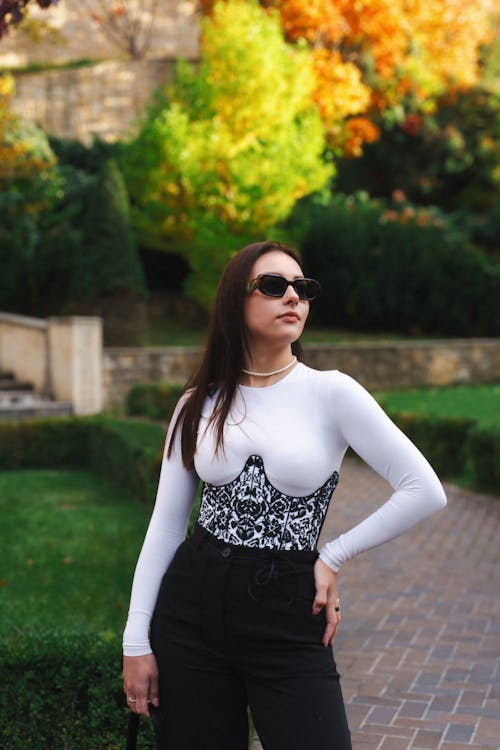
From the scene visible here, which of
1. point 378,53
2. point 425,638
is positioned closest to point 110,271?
point 378,53

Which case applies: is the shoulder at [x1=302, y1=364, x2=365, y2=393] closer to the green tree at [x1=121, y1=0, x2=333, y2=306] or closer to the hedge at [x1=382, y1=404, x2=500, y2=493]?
the hedge at [x1=382, y1=404, x2=500, y2=493]

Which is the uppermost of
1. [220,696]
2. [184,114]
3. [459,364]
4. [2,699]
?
[184,114]

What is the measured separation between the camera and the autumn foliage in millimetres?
24969

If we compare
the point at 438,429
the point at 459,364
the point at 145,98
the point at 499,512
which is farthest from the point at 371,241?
the point at 499,512

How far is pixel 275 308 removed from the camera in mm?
2383

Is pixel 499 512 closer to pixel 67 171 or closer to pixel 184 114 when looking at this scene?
pixel 184 114

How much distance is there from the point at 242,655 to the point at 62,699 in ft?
4.85

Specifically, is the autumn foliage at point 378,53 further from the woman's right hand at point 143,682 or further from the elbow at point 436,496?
the woman's right hand at point 143,682

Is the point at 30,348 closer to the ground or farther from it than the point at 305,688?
closer to the ground

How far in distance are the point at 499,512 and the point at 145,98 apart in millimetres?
24150

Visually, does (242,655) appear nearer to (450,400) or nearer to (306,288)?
(306,288)

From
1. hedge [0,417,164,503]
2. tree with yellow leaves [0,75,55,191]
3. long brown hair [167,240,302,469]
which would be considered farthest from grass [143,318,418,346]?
long brown hair [167,240,302,469]

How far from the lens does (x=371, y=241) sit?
24.9 metres

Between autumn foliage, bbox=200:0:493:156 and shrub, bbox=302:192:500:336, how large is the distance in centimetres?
221
